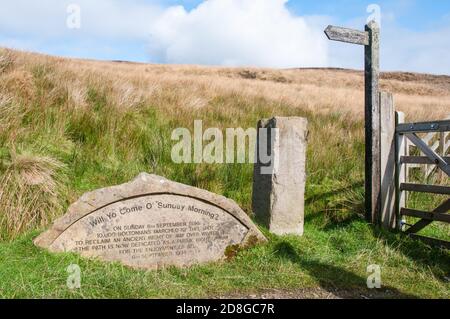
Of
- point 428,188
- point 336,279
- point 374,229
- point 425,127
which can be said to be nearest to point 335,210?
point 374,229

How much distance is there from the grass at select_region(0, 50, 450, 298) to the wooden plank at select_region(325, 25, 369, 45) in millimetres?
2389

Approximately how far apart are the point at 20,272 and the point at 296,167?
11.8 ft

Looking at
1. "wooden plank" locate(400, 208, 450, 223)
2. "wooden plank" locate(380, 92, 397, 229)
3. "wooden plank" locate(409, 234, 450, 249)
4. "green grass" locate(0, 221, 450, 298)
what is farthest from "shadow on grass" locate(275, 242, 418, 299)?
"wooden plank" locate(380, 92, 397, 229)

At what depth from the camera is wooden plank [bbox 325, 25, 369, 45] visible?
6469 mm

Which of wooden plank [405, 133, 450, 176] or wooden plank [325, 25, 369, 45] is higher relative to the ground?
wooden plank [325, 25, 369, 45]

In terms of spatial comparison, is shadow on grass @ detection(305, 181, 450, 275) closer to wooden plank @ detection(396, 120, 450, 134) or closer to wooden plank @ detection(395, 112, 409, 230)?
wooden plank @ detection(395, 112, 409, 230)

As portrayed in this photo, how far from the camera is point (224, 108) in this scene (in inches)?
431

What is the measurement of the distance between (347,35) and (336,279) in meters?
3.39

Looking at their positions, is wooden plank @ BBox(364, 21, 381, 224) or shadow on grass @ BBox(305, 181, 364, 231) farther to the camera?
shadow on grass @ BBox(305, 181, 364, 231)

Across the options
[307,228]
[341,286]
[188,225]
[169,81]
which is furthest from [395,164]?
[169,81]

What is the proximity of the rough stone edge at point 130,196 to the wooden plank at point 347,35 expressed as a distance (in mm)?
2666

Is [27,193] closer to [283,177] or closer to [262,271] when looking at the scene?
[262,271]

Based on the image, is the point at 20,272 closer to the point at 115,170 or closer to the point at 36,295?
the point at 36,295

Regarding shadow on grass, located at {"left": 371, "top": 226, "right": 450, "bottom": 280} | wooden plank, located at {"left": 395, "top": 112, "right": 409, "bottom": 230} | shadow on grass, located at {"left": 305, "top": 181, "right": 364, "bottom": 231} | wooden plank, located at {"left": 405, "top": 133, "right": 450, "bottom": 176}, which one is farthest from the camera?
shadow on grass, located at {"left": 305, "top": 181, "right": 364, "bottom": 231}
